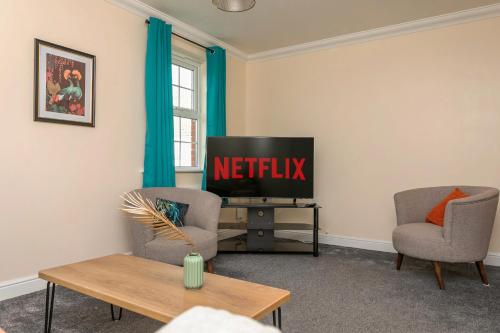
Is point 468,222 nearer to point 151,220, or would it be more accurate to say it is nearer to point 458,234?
point 458,234

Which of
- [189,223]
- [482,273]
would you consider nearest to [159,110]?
[189,223]

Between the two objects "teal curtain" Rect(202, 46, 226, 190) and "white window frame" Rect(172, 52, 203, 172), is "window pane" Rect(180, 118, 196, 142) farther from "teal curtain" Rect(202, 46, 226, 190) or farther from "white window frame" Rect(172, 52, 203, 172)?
"teal curtain" Rect(202, 46, 226, 190)

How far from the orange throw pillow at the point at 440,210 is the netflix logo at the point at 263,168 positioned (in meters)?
1.39

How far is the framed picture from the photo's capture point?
2.87m

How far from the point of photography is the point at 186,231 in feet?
10.4

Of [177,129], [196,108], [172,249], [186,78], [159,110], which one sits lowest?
[172,249]

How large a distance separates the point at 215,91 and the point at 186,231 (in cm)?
201

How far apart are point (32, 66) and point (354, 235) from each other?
12.4ft

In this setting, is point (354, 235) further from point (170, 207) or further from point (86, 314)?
point (86, 314)

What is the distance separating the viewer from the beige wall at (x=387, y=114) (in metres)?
3.78

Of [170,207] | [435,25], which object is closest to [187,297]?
[170,207]

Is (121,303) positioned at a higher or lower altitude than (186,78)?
lower

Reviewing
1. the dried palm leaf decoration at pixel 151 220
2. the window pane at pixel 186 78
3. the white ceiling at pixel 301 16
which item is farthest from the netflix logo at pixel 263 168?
the white ceiling at pixel 301 16

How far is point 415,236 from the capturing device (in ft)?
10.2
